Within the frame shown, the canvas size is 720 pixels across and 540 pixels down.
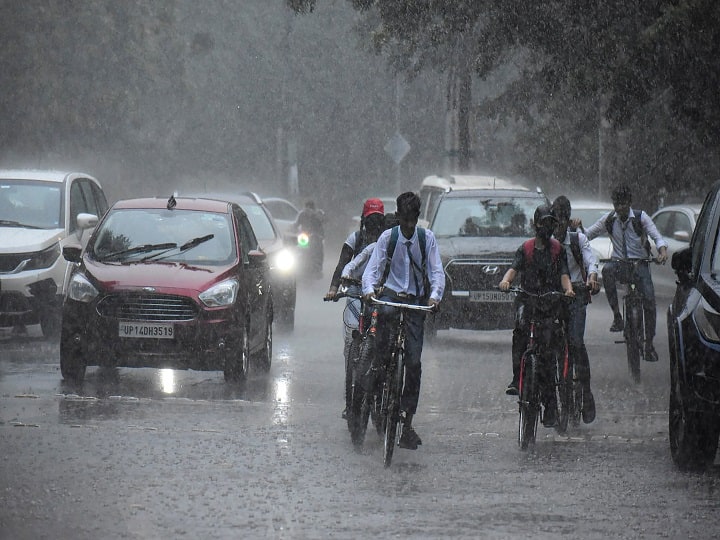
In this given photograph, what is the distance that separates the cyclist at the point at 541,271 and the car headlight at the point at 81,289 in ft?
13.9

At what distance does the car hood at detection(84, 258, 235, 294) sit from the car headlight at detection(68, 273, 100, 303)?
0.07 meters

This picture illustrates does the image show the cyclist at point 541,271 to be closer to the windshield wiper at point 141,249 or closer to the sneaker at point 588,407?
the sneaker at point 588,407

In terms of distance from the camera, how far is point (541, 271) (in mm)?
Result: 11164

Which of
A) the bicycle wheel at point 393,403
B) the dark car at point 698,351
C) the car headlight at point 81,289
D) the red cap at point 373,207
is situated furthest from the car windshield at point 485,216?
the bicycle wheel at point 393,403

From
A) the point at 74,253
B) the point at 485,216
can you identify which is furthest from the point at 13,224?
the point at 485,216

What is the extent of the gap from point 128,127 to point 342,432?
39.4 metres

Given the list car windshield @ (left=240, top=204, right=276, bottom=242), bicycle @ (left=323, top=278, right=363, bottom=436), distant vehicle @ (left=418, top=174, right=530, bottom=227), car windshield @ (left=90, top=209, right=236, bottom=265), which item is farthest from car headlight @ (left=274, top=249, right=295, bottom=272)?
bicycle @ (left=323, top=278, right=363, bottom=436)

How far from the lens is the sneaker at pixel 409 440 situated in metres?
10.2

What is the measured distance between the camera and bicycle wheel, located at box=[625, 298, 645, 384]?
49.5 feet

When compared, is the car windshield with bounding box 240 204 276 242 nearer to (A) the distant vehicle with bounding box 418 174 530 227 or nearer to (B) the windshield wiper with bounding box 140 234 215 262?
(B) the windshield wiper with bounding box 140 234 215 262

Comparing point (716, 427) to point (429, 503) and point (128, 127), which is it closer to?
point (429, 503)

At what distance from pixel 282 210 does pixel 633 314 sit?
19940 millimetres

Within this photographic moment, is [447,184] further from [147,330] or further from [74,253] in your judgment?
[147,330]

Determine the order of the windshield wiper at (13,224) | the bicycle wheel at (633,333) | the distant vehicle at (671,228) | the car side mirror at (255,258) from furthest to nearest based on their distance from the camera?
the distant vehicle at (671,228) → the windshield wiper at (13,224) → the bicycle wheel at (633,333) → the car side mirror at (255,258)
